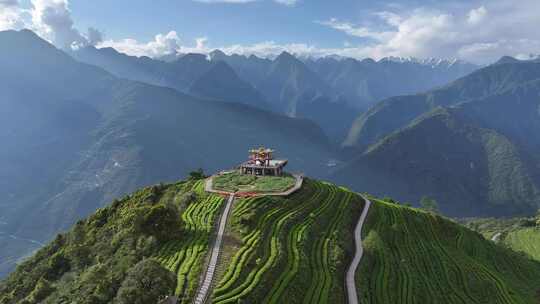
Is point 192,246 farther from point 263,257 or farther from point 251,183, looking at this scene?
point 251,183

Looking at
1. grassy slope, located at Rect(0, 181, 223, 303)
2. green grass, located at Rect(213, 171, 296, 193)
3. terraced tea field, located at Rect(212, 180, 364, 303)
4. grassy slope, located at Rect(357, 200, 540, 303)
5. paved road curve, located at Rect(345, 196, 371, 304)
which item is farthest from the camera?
green grass, located at Rect(213, 171, 296, 193)

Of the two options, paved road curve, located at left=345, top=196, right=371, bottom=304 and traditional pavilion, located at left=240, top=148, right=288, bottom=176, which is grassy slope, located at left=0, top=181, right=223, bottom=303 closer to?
traditional pavilion, located at left=240, top=148, right=288, bottom=176

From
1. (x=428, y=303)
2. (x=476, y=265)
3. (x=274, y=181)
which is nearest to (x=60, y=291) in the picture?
(x=274, y=181)

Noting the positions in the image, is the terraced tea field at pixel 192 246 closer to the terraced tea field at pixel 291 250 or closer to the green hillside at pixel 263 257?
the green hillside at pixel 263 257

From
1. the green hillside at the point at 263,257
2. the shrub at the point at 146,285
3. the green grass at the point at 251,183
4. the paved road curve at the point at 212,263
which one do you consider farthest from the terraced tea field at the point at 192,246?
the green grass at the point at 251,183

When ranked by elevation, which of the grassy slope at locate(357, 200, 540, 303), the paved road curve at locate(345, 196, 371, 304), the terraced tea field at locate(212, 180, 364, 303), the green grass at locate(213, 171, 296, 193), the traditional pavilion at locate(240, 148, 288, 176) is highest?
the traditional pavilion at locate(240, 148, 288, 176)

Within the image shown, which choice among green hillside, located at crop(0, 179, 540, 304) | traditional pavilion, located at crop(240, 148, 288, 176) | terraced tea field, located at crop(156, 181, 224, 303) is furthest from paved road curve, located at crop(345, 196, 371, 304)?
traditional pavilion, located at crop(240, 148, 288, 176)

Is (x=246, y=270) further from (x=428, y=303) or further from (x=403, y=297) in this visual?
(x=428, y=303)
